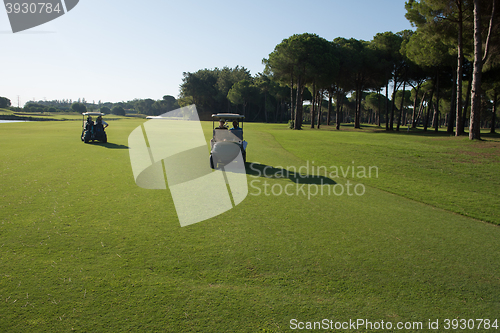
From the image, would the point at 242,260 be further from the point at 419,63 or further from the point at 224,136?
the point at 419,63

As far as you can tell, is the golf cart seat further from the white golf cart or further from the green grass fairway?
the green grass fairway

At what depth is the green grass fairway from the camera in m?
3.37

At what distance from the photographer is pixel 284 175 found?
37.5 ft

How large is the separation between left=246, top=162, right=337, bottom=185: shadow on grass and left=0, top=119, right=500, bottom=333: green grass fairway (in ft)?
5.08

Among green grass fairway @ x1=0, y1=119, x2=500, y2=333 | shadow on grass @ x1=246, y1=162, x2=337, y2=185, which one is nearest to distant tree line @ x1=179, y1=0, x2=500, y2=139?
shadow on grass @ x1=246, y1=162, x2=337, y2=185

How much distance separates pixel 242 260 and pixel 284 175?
705 cm

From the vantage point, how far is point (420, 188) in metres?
10.2

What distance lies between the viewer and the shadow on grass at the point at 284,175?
1066 cm

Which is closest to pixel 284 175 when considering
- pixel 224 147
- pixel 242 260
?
pixel 224 147

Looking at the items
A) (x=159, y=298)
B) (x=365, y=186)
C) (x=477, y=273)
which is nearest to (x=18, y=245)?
(x=159, y=298)

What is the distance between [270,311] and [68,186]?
769 cm

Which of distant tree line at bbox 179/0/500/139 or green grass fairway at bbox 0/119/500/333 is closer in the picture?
green grass fairway at bbox 0/119/500/333

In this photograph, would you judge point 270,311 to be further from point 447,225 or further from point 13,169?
point 13,169

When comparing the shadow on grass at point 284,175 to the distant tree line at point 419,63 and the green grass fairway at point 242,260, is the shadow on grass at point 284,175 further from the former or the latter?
the distant tree line at point 419,63
